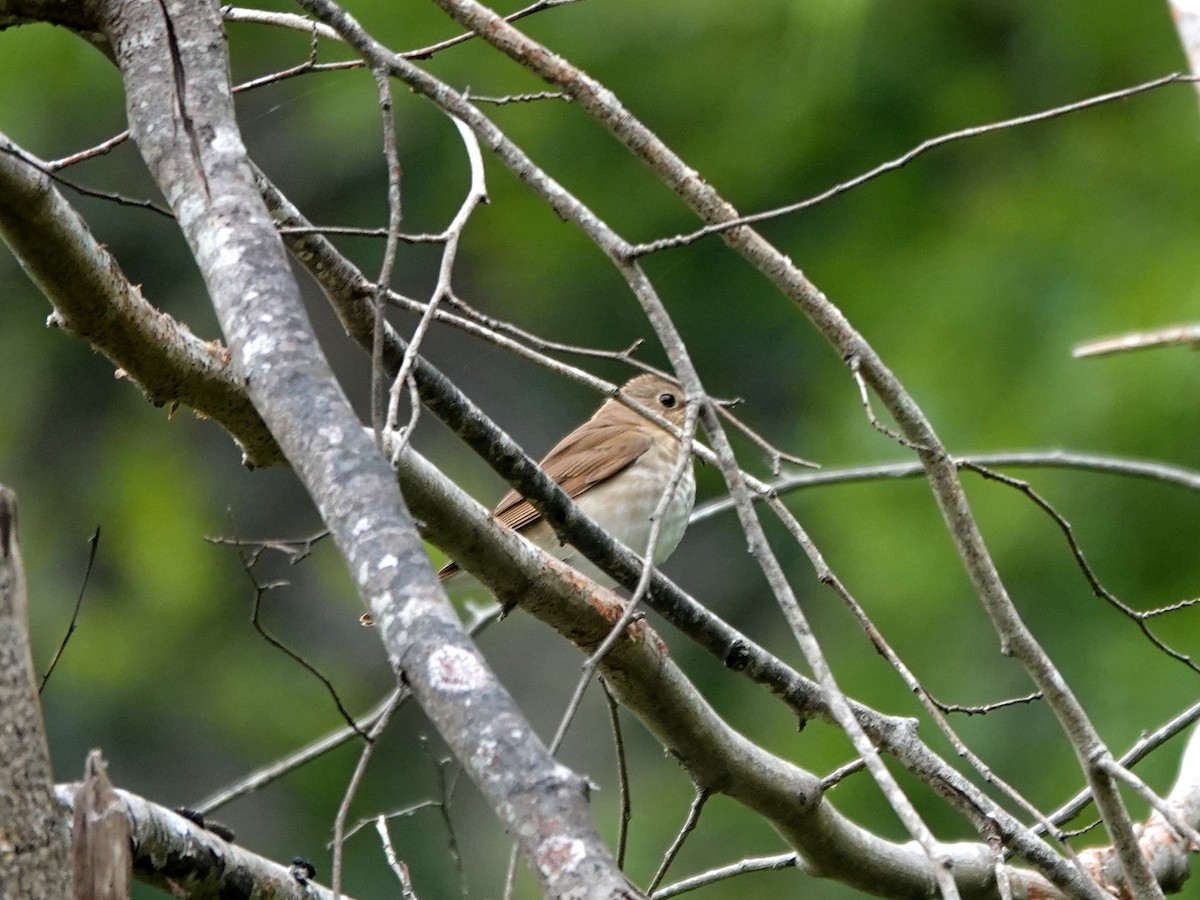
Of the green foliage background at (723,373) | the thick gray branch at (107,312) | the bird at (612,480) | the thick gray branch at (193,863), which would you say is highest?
the green foliage background at (723,373)

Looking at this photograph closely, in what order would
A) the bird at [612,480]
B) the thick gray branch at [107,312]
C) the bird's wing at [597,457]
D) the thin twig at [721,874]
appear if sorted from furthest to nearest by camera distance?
the bird's wing at [597,457]
the bird at [612,480]
the thin twig at [721,874]
the thick gray branch at [107,312]

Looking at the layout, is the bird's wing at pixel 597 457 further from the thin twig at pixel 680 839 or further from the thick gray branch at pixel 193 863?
the thick gray branch at pixel 193 863

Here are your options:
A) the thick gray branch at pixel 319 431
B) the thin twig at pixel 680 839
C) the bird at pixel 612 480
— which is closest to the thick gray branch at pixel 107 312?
the thick gray branch at pixel 319 431

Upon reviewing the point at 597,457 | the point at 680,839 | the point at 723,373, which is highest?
the point at 723,373

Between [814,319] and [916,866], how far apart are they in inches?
63.3

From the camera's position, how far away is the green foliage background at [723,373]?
289 inches

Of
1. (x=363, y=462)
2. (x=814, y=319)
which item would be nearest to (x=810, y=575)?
(x=814, y=319)

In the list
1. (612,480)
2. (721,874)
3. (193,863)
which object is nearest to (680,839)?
(721,874)

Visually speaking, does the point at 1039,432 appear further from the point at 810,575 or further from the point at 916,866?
the point at 916,866

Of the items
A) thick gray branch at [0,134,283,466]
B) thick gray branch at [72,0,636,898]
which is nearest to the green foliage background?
thick gray branch at [0,134,283,466]

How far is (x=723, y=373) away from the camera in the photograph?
10703mm

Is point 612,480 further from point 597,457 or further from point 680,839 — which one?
point 680,839

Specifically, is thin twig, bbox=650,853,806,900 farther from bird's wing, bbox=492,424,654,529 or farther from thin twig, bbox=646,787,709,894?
bird's wing, bbox=492,424,654,529

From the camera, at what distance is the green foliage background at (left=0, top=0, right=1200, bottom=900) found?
24.0 ft
